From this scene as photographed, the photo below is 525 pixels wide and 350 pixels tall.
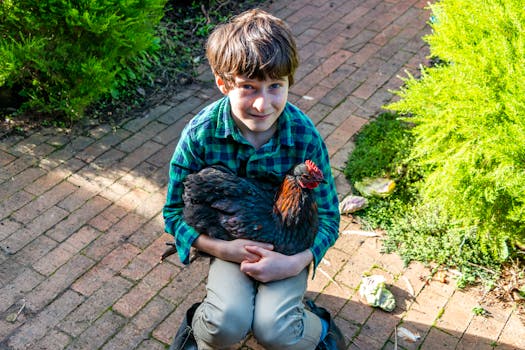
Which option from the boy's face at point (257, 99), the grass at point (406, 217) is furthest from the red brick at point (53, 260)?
the grass at point (406, 217)

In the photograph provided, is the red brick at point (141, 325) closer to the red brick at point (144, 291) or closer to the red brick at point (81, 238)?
the red brick at point (144, 291)

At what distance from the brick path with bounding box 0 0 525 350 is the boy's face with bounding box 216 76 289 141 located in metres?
1.49

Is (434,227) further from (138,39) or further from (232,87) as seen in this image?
(138,39)

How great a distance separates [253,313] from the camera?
299cm

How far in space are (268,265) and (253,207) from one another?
315mm

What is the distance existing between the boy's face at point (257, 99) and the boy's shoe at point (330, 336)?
1.26 metres

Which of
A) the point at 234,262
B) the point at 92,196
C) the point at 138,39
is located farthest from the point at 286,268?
the point at 138,39

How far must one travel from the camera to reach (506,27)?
4055 millimetres

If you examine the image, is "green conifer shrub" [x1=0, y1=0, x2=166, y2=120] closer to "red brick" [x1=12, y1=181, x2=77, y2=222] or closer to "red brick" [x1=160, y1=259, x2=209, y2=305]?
"red brick" [x1=12, y1=181, x2=77, y2=222]

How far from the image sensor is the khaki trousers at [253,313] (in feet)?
9.64

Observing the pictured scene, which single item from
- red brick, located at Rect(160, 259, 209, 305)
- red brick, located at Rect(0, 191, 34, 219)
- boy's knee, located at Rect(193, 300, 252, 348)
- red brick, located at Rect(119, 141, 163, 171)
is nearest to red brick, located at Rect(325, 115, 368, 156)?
red brick, located at Rect(119, 141, 163, 171)

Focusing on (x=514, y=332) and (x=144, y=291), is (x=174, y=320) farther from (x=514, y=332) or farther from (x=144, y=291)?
(x=514, y=332)

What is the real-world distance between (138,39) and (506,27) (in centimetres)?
332

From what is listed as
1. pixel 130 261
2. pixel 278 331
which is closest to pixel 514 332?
pixel 278 331
